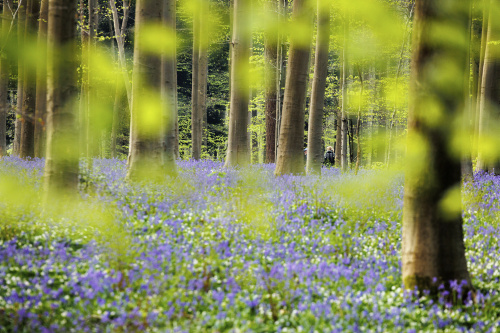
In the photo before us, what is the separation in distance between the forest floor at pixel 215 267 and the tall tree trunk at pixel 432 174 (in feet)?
0.97

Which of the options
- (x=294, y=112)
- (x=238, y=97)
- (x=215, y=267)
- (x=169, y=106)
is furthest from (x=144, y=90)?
(x=215, y=267)

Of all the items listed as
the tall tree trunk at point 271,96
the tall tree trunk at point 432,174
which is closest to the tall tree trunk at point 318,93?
the tall tree trunk at point 271,96

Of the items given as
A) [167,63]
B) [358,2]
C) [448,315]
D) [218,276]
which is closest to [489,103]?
[167,63]

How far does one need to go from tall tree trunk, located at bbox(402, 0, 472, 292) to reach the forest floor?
295mm

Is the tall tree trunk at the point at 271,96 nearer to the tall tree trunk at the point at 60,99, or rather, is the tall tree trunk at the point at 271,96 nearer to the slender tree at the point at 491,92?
the slender tree at the point at 491,92

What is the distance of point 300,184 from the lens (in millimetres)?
9344

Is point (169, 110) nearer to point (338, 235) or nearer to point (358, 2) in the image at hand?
point (338, 235)

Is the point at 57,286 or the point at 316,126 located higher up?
the point at 316,126

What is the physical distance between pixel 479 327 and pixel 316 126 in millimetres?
9248

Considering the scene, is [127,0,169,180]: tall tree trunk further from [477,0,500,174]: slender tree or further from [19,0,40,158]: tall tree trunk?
[477,0,500,174]: slender tree

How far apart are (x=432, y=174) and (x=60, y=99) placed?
16.7ft

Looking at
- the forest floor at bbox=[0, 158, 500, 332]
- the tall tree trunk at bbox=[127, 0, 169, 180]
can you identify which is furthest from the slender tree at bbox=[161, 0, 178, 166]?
the forest floor at bbox=[0, 158, 500, 332]

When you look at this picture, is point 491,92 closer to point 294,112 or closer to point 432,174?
point 294,112

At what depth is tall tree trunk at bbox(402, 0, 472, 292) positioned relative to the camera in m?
4.44
